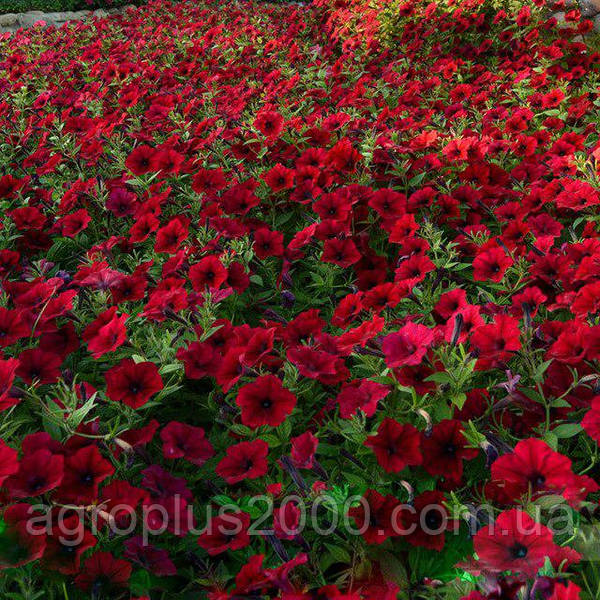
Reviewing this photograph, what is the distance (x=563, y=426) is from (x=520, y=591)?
1.98 feet

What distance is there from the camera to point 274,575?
3.81 ft

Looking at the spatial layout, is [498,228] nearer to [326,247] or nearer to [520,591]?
[326,247]

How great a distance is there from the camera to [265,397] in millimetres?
1644

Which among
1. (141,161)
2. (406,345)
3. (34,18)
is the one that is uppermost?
(34,18)

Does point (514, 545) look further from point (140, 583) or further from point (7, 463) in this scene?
point (7, 463)

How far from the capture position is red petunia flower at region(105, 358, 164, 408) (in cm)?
163

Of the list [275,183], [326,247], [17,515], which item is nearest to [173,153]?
[275,183]

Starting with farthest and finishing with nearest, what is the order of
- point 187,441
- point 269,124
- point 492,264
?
1. point 269,124
2. point 492,264
3. point 187,441

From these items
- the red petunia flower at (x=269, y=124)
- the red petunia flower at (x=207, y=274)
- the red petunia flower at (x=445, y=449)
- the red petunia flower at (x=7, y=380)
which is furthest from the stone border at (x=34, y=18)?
the red petunia flower at (x=445, y=449)

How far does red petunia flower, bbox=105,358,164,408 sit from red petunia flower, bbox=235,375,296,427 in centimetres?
26

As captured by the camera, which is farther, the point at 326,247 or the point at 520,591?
the point at 326,247

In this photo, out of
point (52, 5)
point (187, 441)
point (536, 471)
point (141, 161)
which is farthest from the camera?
point (52, 5)

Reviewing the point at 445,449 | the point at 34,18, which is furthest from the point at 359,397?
the point at 34,18

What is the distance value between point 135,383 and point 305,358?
52cm
